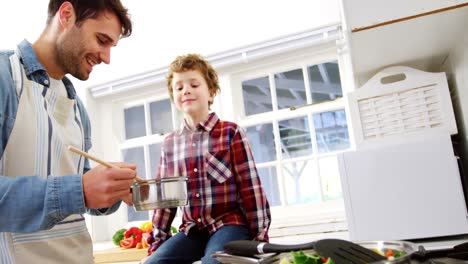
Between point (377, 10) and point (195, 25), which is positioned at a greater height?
point (195, 25)

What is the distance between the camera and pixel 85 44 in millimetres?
1067

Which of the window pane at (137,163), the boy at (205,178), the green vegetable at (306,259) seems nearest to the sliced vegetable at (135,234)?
the window pane at (137,163)

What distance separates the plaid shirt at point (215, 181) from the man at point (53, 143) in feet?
1.17

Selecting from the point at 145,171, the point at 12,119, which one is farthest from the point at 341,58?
the point at 12,119

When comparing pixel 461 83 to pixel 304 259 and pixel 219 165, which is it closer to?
pixel 219 165

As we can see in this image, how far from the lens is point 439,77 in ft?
4.25

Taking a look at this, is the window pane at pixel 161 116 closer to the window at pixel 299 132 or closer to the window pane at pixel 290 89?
the window at pixel 299 132

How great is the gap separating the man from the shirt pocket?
0.41 meters

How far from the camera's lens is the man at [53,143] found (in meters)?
0.76

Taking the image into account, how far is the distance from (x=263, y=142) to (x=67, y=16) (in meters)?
1.41

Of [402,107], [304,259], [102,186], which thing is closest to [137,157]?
[402,107]

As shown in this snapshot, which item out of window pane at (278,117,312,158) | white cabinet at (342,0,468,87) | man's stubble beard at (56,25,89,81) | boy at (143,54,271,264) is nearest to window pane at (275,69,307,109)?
window pane at (278,117,312,158)

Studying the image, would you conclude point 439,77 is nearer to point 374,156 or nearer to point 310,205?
point 374,156

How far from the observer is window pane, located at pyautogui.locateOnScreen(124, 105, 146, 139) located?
266 centimetres
